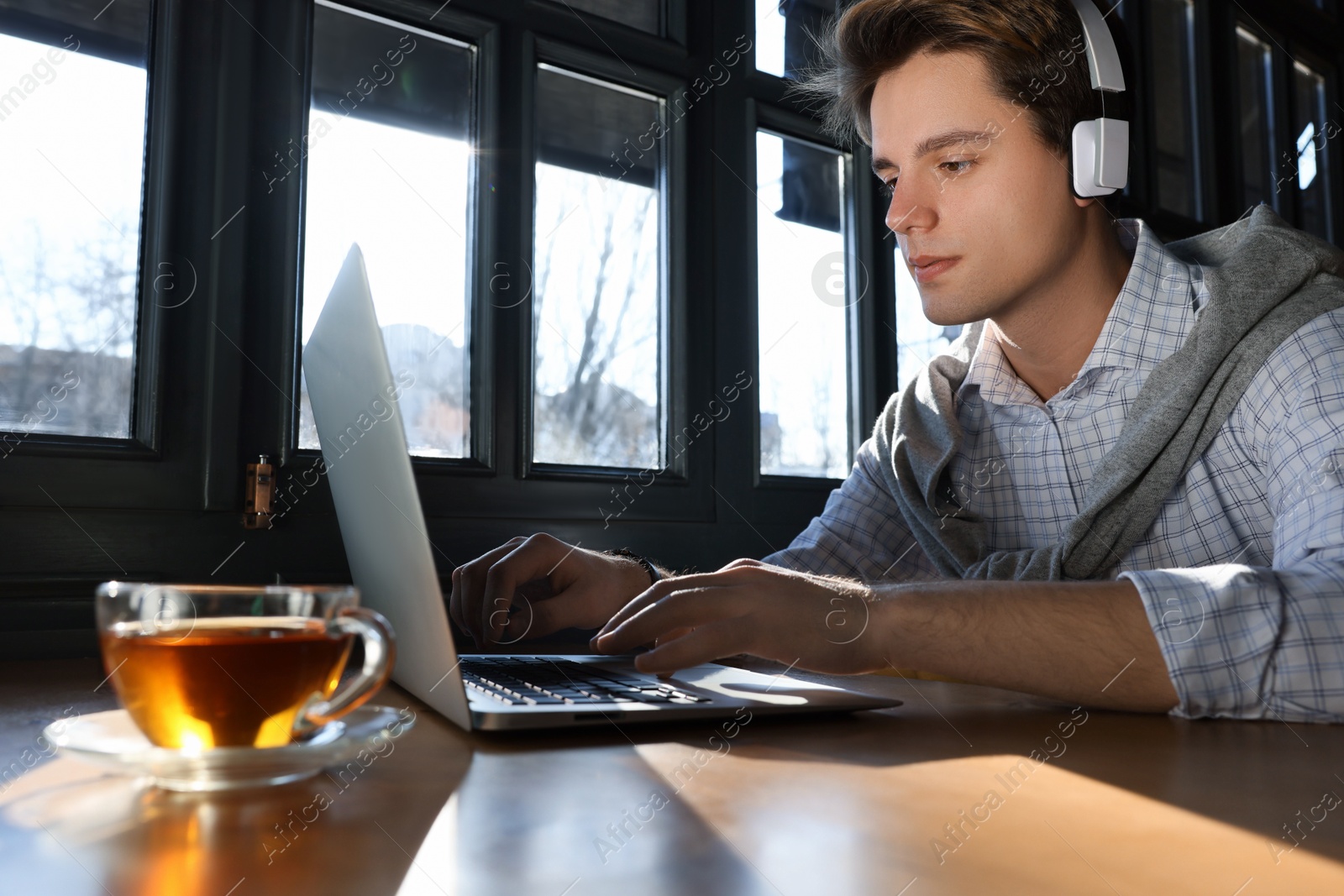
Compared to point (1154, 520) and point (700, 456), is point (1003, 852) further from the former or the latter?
point (700, 456)

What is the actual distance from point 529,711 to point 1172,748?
1.34ft

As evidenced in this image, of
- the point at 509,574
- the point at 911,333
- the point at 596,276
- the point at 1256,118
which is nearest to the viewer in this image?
the point at 509,574

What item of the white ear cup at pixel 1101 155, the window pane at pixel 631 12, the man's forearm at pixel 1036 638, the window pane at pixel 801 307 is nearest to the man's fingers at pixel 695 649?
the man's forearm at pixel 1036 638

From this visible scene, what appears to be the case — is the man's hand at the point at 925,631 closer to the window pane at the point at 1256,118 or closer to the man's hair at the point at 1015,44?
the man's hair at the point at 1015,44

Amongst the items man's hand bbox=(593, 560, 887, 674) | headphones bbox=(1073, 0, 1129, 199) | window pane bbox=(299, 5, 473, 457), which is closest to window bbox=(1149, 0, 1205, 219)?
headphones bbox=(1073, 0, 1129, 199)

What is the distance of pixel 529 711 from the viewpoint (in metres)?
0.60

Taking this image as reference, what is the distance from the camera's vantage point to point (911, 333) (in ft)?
6.63

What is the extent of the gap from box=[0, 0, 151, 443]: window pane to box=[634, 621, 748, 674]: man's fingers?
31.9 inches

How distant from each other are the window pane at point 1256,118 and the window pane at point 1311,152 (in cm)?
11

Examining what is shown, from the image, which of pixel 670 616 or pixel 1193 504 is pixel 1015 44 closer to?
pixel 1193 504

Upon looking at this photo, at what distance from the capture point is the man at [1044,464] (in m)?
0.76

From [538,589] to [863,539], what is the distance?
54 centimetres

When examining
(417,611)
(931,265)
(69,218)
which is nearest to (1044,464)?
(931,265)

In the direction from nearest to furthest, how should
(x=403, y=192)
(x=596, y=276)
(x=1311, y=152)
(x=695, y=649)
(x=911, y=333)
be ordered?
(x=695, y=649) → (x=403, y=192) → (x=596, y=276) → (x=911, y=333) → (x=1311, y=152)
